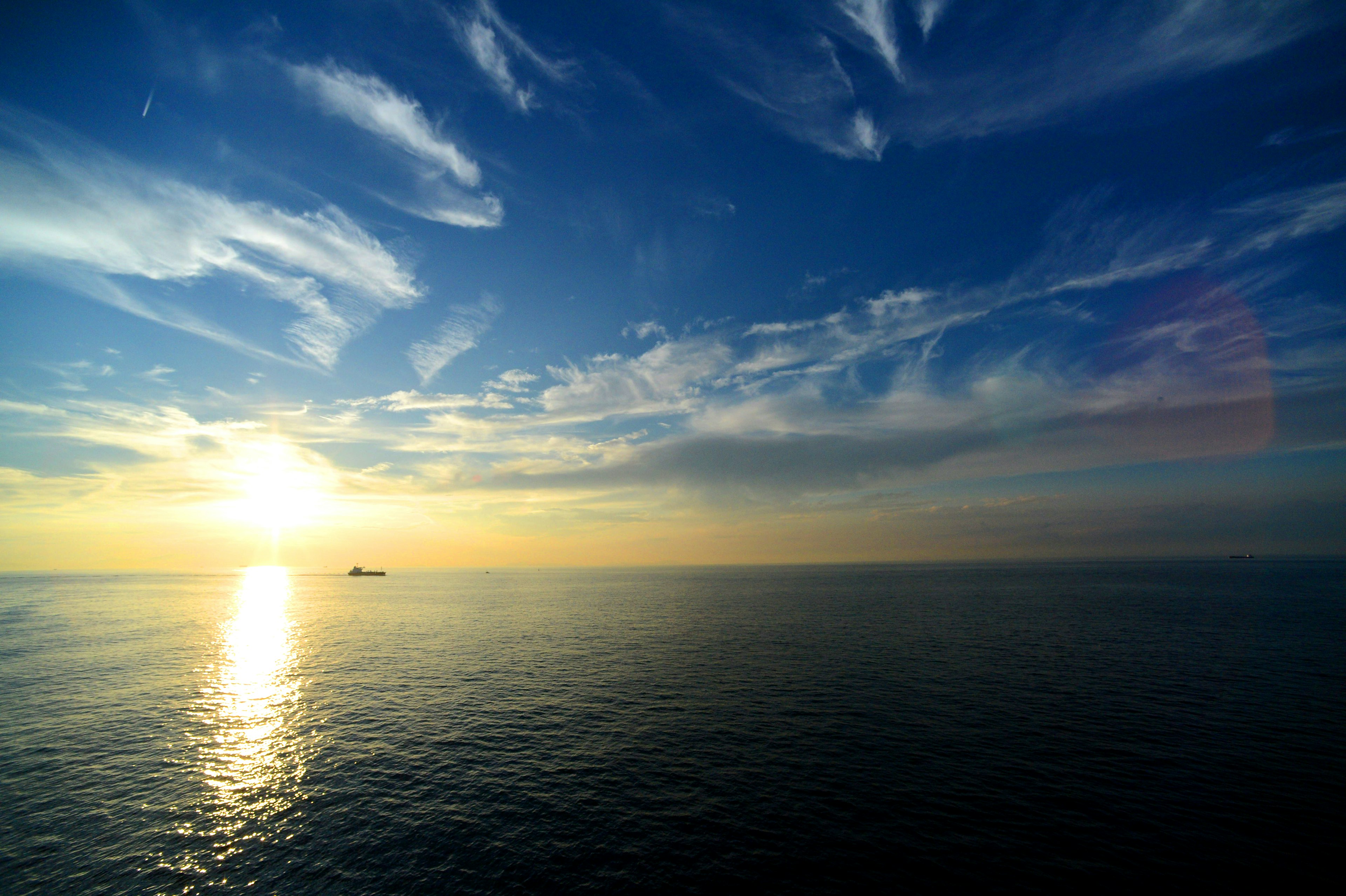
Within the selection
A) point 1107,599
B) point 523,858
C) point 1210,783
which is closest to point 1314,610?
point 1107,599

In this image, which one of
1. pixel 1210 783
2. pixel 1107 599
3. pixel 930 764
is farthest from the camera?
pixel 1107 599

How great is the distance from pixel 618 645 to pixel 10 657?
3897 inches

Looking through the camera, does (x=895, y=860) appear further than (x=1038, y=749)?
No

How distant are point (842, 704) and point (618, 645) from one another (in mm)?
46968

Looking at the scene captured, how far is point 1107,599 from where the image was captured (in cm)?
14512

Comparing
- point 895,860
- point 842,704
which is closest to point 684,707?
point 842,704

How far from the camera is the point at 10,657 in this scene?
275 ft

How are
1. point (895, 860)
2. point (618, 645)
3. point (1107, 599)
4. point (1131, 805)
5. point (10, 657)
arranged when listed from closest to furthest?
1. point (895, 860)
2. point (1131, 805)
3. point (10, 657)
4. point (618, 645)
5. point (1107, 599)

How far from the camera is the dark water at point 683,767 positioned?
29281mm

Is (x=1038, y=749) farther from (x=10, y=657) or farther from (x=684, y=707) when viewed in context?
(x=10, y=657)

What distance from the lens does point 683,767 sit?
41.2 m

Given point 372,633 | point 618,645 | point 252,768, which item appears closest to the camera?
point 252,768

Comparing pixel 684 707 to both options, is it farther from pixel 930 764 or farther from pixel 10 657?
pixel 10 657

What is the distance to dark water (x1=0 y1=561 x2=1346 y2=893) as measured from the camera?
29.3 m
